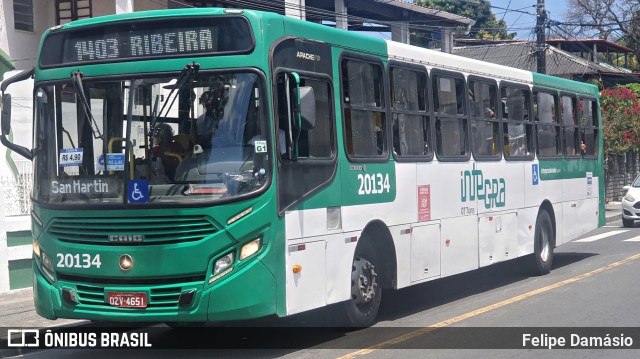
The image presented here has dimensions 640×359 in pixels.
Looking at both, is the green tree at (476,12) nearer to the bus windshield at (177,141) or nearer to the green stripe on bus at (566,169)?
the green stripe on bus at (566,169)

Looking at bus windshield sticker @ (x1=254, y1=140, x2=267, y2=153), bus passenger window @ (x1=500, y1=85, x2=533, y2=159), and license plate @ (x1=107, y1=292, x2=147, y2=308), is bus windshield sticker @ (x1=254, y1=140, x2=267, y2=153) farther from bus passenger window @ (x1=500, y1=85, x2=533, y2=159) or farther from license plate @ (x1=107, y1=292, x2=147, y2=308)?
bus passenger window @ (x1=500, y1=85, x2=533, y2=159)

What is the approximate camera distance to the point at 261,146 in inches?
322

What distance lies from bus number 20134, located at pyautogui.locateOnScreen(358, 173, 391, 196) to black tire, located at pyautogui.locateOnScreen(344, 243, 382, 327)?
2.04 ft

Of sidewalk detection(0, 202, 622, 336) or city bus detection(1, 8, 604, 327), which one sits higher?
city bus detection(1, 8, 604, 327)

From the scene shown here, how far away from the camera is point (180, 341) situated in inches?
393

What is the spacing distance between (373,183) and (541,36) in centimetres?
1982

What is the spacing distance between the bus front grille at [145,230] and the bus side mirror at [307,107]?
1.32 m

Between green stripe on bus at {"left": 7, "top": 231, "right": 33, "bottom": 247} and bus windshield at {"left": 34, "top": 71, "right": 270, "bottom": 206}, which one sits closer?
bus windshield at {"left": 34, "top": 71, "right": 270, "bottom": 206}

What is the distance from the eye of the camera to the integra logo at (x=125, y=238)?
26.6 feet

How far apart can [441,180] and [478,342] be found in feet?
10.1

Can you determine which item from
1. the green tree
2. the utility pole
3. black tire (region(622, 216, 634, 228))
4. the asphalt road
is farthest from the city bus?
the green tree

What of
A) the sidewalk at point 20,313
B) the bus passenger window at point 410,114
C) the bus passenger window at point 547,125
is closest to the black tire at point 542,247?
the bus passenger window at point 547,125

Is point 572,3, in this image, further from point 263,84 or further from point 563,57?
point 263,84

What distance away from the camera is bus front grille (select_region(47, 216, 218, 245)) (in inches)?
316
